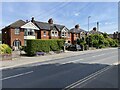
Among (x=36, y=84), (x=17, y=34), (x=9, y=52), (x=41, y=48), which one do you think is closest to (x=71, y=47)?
(x=17, y=34)

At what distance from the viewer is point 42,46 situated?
3553cm

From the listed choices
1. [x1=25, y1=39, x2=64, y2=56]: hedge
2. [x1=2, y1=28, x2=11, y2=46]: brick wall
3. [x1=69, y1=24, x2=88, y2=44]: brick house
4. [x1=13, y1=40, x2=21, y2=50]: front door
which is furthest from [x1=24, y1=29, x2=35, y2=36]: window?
[x1=69, y1=24, x2=88, y2=44]: brick house

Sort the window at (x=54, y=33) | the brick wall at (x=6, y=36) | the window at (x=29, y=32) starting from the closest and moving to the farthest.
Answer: the brick wall at (x=6, y=36) < the window at (x=29, y=32) < the window at (x=54, y=33)

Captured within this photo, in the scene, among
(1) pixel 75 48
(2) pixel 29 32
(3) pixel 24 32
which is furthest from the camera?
(2) pixel 29 32

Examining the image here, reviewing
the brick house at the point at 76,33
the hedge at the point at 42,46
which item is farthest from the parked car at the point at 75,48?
the brick house at the point at 76,33

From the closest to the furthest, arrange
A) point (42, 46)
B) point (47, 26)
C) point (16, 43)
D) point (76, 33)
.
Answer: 1. point (42, 46)
2. point (16, 43)
3. point (47, 26)
4. point (76, 33)

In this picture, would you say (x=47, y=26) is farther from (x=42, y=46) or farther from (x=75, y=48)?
(x=42, y=46)

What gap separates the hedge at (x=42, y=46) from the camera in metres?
33.2

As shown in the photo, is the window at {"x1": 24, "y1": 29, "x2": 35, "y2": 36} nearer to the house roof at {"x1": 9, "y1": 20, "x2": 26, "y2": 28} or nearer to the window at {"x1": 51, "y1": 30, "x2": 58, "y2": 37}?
the house roof at {"x1": 9, "y1": 20, "x2": 26, "y2": 28}

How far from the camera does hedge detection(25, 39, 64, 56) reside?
33156 millimetres

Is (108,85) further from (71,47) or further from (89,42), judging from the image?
(89,42)

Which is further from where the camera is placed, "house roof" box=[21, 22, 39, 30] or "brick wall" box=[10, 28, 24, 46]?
"house roof" box=[21, 22, 39, 30]

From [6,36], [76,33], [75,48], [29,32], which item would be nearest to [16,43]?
[6,36]

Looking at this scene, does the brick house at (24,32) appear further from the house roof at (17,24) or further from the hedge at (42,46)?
the hedge at (42,46)
